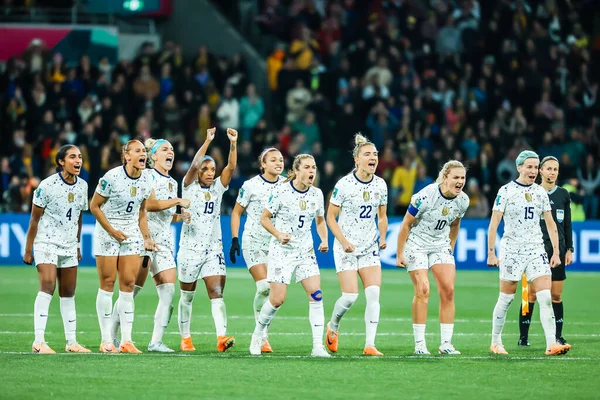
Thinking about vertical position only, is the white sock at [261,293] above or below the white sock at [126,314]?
above

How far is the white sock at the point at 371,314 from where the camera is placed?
476 inches

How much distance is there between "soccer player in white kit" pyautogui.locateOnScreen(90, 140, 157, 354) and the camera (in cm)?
1213

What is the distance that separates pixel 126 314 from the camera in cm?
1216

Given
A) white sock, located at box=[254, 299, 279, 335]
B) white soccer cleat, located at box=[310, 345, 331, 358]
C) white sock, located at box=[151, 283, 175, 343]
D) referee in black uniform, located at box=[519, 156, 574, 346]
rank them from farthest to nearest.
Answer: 1. referee in black uniform, located at box=[519, 156, 574, 346]
2. white sock, located at box=[151, 283, 175, 343]
3. white sock, located at box=[254, 299, 279, 335]
4. white soccer cleat, located at box=[310, 345, 331, 358]

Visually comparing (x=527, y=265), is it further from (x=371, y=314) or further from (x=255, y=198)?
(x=255, y=198)

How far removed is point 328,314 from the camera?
16.5 meters

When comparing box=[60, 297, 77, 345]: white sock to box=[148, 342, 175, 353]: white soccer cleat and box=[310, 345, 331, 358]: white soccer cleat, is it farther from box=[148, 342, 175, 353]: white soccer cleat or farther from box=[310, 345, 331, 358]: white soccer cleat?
box=[310, 345, 331, 358]: white soccer cleat

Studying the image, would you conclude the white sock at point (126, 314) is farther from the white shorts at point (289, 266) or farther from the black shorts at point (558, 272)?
the black shorts at point (558, 272)

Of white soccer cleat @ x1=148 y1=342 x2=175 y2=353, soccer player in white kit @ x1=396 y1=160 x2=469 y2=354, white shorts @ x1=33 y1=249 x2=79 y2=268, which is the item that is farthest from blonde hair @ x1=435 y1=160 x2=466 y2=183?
white shorts @ x1=33 y1=249 x2=79 y2=268

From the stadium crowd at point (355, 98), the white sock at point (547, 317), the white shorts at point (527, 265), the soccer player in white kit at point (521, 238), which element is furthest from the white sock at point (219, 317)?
the stadium crowd at point (355, 98)

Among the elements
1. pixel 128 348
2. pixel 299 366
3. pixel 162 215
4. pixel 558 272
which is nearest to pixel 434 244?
pixel 558 272

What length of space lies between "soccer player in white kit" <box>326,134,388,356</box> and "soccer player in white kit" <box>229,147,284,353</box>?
0.95m

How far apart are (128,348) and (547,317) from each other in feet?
15.1

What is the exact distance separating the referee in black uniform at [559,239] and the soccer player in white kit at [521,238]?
A: 784mm
